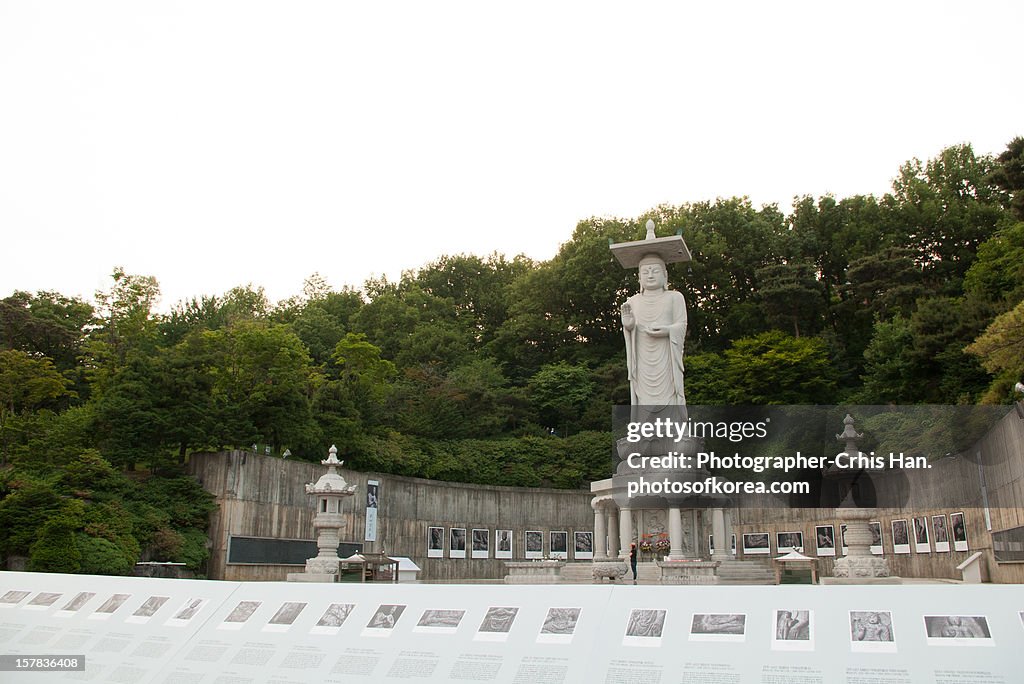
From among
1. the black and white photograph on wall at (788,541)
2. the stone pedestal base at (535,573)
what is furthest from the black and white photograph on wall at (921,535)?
the stone pedestal base at (535,573)

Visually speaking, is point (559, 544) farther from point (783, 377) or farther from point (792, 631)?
point (792, 631)

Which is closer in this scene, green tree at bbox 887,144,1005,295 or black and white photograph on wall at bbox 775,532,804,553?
black and white photograph on wall at bbox 775,532,804,553

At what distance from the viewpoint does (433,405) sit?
2759 centimetres

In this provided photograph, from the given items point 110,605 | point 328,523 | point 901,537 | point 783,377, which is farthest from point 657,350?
point 783,377

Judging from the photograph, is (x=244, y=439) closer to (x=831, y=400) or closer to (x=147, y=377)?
(x=147, y=377)

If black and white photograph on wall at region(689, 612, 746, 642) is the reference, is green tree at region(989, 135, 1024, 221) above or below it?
above

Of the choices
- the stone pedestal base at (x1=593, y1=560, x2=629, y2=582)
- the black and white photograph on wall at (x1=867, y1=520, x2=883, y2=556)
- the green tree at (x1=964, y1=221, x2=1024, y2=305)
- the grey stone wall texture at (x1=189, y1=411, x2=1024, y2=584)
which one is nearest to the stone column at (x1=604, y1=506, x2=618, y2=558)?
the grey stone wall texture at (x1=189, y1=411, x2=1024, y2=584)

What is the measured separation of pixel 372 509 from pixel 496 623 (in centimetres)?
1832

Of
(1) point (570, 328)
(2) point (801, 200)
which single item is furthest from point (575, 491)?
(2) point (801, 200)

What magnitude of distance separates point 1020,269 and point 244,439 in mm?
19255

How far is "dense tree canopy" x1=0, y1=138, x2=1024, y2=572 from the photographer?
1826cm

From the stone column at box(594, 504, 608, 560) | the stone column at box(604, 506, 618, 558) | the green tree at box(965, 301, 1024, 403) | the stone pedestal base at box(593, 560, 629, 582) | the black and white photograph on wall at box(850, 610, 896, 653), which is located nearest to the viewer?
the black and white photograph on wall at box(850, 610, 896, 653)

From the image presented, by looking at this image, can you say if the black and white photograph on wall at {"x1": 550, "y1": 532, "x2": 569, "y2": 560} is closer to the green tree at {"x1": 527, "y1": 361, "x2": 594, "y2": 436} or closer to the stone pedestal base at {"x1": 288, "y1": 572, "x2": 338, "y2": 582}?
the green tree at {"x1": 527, "y1": 361, "x2": 594, "y2": 436}

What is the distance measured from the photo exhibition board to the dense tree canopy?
336 inches
